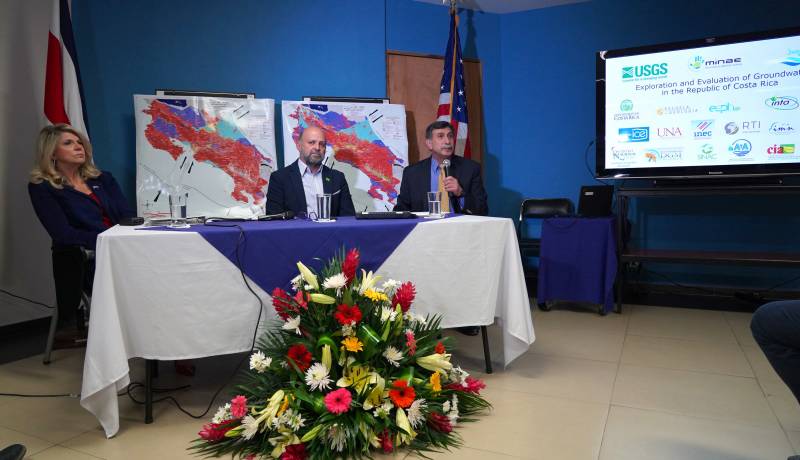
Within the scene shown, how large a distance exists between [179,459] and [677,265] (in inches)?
160

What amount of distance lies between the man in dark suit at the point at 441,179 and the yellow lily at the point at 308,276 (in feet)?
5.19

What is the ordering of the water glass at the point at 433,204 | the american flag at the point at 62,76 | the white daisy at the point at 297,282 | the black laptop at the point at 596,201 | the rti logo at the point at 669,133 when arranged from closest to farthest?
the white daisy at the point at 297,282 < the water glass at the point at 433,204 < the american flag at the point at 62,76 < the rti logo at the point at 669,133 < the black laptop at the point at 596,201

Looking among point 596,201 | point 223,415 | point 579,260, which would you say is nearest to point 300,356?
point 223,415

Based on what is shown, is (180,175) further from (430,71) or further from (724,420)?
(724,420)

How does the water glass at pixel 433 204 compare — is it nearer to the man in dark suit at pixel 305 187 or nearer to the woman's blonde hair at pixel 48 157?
the man in dark suit at pixel 305 187

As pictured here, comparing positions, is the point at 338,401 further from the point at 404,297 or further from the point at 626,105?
the point at 626,105

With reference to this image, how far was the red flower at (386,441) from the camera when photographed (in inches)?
67.8

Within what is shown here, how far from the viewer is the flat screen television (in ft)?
11.8

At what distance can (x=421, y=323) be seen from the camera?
2102 mm

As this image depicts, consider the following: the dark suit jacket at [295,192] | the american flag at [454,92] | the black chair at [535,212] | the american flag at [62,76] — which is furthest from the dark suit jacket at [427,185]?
the american flag at [62,76]

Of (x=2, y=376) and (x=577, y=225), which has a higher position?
(x=577, y=225)

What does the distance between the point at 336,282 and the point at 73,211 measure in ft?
6.28

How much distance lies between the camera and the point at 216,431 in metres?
1.78

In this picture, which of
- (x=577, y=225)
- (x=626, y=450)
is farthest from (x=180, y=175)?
(x=626, y=450)
